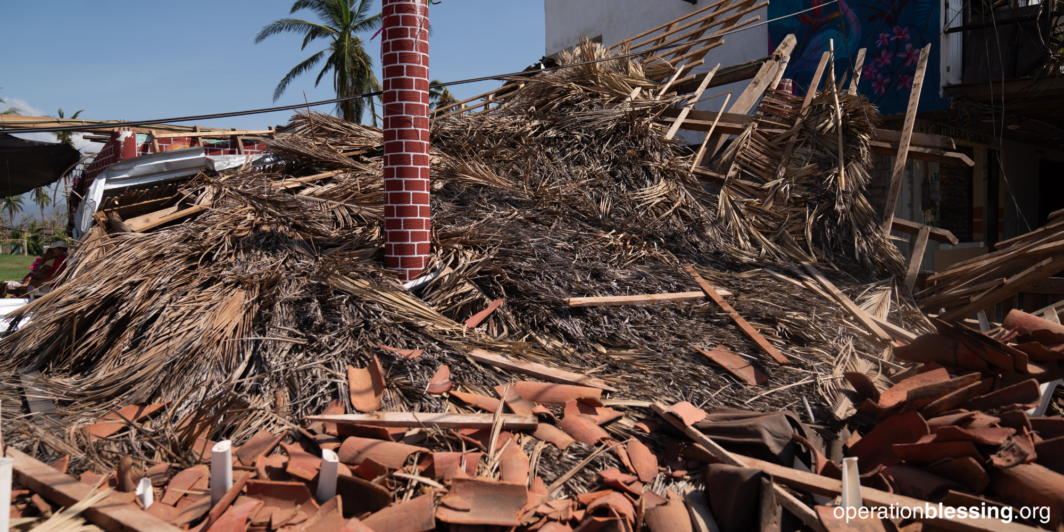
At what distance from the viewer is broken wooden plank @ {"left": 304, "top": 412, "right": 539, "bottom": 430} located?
3.00 metres

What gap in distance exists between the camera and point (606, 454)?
9.82 ft

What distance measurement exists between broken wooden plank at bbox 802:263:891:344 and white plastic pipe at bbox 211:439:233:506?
453 centimetres

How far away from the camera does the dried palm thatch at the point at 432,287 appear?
3.45m

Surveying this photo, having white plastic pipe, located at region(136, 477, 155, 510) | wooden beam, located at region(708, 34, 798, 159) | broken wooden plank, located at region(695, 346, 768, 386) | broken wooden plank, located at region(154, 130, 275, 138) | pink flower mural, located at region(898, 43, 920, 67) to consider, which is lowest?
white plastic pipe, located at region(136, 477, 155, 510)

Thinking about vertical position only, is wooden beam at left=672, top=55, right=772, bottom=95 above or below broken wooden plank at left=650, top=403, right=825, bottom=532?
above

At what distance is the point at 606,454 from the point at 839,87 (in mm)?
5774

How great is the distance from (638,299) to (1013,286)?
3.44 metres

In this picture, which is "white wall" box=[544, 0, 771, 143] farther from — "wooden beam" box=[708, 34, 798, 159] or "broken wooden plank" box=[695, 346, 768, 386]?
"broken wooden plank" box=[695, 346, 768, 386]

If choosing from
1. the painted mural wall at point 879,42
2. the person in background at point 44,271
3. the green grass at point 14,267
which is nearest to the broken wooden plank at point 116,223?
the person in background at point 44,271

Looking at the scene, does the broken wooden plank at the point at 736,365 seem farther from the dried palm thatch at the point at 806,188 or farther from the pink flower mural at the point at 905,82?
the pink flower mural at the point at 905,82

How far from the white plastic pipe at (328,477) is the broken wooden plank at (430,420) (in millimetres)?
361

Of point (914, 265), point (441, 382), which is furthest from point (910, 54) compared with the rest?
point (441, 382)

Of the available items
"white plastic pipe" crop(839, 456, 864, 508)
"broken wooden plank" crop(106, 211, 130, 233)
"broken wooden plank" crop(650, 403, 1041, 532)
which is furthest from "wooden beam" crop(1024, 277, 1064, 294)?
"broken wooden plank" crop(106, 211, 130, 233)

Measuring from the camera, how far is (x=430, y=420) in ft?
10.0
